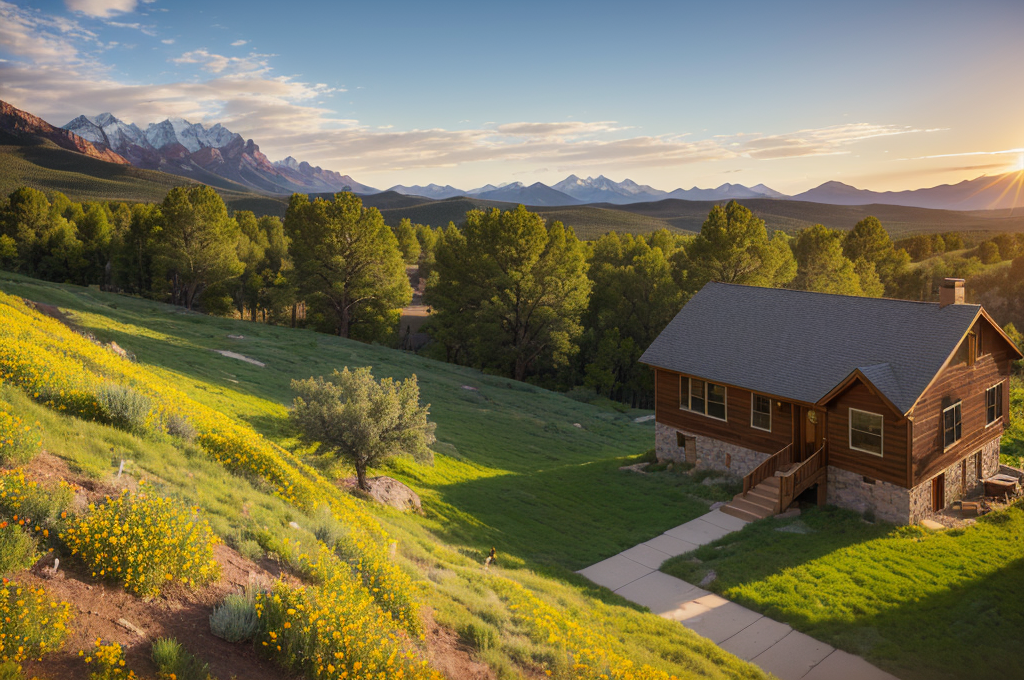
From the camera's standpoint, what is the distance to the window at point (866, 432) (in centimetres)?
1933

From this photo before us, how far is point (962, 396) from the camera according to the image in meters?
20.9

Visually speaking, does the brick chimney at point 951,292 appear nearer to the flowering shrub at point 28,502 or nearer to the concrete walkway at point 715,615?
the concrete walkway at point 715,615

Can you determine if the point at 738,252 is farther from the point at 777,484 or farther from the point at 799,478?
the point at 799,478

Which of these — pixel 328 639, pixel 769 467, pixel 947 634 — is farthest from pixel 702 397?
pixel 328 639

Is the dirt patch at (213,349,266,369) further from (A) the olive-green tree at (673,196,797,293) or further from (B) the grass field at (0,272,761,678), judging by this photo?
(A) the olive-green tree at (673,196,797,293)

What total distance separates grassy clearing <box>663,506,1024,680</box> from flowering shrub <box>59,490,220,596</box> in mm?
13280

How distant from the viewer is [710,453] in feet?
80.3

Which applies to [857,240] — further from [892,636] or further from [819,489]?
[892,636]

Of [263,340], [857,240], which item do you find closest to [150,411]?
[263,340]

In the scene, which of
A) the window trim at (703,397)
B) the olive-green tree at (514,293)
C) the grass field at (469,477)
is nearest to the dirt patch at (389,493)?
the grass field at (469,477)

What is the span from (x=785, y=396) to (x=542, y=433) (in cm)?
1472

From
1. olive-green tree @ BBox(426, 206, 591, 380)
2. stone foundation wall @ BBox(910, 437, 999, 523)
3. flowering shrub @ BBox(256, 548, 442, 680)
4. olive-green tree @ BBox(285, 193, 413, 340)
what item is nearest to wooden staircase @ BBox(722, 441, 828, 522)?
stone foundation wall @ BBox(910, 437, 999, 523)

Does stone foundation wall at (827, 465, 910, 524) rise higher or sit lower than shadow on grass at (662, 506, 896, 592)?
higher

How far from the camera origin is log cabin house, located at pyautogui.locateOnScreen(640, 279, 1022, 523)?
19141mm
